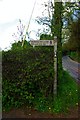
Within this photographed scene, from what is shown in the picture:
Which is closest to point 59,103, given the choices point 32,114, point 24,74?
point 32,114

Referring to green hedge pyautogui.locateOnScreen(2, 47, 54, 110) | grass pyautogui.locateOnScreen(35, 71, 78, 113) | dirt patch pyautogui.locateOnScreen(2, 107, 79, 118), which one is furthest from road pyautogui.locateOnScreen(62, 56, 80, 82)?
dirt patch pyautogui.locateOnScreen(2, 107, 79, 118)

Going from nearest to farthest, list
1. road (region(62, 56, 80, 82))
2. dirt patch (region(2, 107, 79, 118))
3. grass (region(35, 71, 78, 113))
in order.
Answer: dirt patch (region(2, 107, 79, 118)) < grass (region(35, 71, 78, 113)) < road (region(62, 56, 80, 82))

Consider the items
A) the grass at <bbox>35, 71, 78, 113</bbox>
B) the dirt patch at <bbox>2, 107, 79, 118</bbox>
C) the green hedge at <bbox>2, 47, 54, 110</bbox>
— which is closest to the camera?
the dirt patch at <bbox>2, 107, 79, 118</bbox>

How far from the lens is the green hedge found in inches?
Result: 420

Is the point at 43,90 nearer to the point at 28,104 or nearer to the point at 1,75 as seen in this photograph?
the point at 28,104

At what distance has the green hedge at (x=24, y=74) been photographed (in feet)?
35.0

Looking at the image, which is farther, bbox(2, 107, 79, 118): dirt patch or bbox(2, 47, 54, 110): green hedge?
bbox(2, 47, 54, 110): green hedge

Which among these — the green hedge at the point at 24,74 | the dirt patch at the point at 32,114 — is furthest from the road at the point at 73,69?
the dirt patch at the point at 32,114

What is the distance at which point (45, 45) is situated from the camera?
10.9 m

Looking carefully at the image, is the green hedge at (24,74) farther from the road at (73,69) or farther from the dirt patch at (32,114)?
the road at (73,69)

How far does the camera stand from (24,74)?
10680mm

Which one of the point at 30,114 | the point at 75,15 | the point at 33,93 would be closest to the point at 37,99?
the point at 33,93

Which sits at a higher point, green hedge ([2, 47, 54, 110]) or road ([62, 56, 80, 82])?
green hedge ([2, 47, 54, 110])

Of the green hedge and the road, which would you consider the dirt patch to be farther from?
the road
